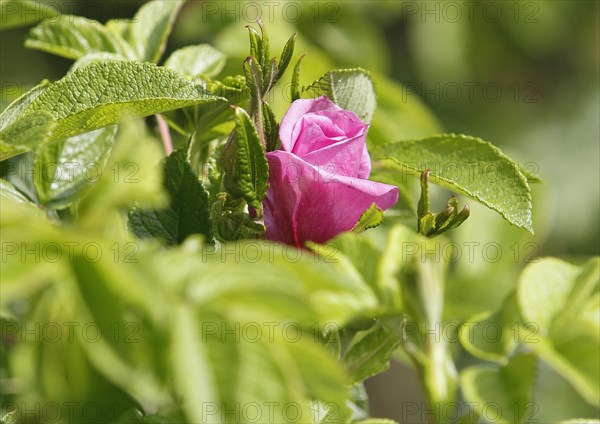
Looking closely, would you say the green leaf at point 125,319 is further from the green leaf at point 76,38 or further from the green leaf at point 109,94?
the green leaf at point 76,38

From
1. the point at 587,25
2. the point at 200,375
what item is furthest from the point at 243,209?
the point at 587,25

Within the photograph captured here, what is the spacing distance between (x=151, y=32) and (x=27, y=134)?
0.47m

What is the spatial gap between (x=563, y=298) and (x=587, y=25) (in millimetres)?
2711

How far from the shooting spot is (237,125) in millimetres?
715

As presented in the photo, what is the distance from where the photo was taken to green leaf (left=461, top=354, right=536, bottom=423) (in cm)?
76

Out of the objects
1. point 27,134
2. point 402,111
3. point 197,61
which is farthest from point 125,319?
point 402,111

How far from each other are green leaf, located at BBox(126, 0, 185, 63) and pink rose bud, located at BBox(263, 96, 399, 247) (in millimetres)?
336

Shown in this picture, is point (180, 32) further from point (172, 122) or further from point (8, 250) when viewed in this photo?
point (8, 250)

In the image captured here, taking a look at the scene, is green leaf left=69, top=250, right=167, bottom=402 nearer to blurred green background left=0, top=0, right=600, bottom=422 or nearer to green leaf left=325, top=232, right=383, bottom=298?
green leaf left=325, top=232, right=383, bottom=298

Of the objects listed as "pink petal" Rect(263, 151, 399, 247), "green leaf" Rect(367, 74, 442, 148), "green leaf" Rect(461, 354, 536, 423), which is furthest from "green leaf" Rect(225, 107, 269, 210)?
"green leaf" Rect(367, 74, 442, 148)

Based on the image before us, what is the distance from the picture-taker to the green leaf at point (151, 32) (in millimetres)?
1062

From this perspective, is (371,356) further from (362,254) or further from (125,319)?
(125,319)

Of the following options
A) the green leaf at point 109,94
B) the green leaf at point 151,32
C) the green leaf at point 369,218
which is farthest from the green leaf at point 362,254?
the green leaf at point 151,32

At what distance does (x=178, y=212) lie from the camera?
0.78 meters
